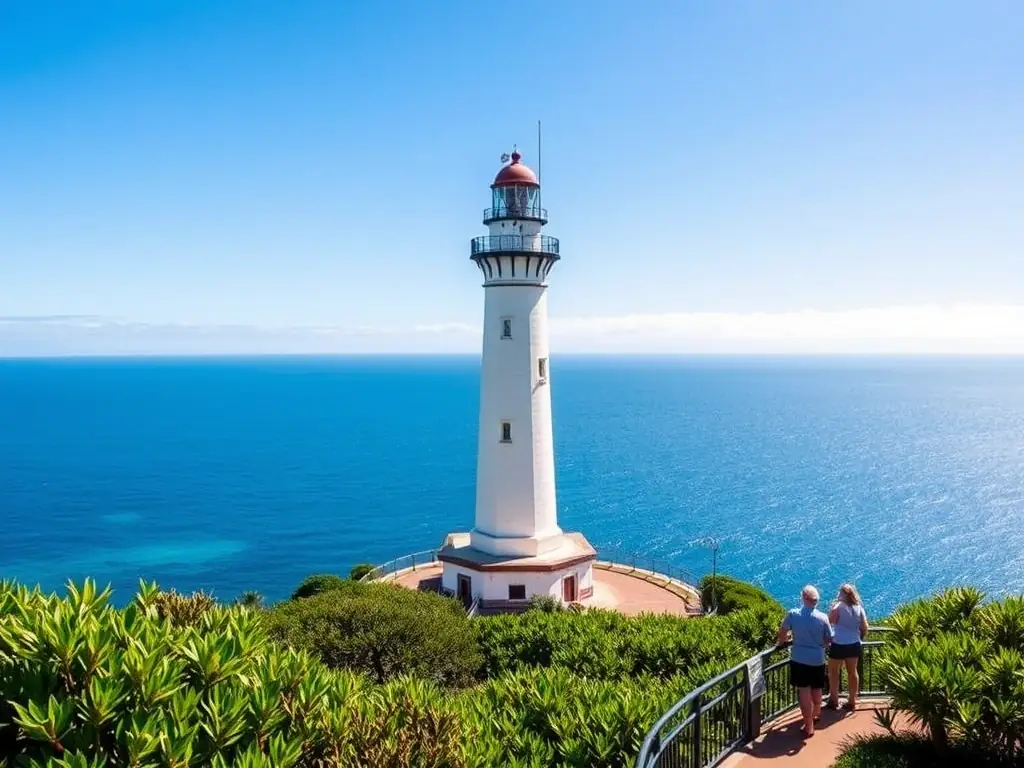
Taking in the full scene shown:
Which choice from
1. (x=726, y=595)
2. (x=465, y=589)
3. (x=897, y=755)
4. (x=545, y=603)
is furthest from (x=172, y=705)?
(x=726, y=595)

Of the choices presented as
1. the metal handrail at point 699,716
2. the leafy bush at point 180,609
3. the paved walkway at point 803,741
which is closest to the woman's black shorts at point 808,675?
the metal handrail at point 699,716

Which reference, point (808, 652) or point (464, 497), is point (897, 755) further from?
point (464, 497)

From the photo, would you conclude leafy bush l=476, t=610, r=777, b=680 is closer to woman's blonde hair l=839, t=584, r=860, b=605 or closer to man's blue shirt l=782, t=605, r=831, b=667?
man's blue shirt l=782, t=605, r=831, b=667

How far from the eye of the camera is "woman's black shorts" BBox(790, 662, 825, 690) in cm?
908

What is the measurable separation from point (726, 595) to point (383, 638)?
14.4 m

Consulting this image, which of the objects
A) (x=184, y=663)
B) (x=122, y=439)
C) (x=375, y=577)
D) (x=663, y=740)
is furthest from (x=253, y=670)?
(x=122, y=439)

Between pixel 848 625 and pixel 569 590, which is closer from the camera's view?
pixel 848 625

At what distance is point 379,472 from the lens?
87.9 meters

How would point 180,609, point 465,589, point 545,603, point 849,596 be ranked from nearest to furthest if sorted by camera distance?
1. point 180,609
2. point 849,596
3. point 545,603
4. point 465,589

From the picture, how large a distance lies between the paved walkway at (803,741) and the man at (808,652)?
0.61ft

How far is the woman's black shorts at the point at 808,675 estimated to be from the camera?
29.8 feet

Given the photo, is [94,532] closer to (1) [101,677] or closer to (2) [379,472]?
(2) [379,472]

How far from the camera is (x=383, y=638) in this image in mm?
16297

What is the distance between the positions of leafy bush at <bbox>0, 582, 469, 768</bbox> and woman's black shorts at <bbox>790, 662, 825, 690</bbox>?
4268mm
